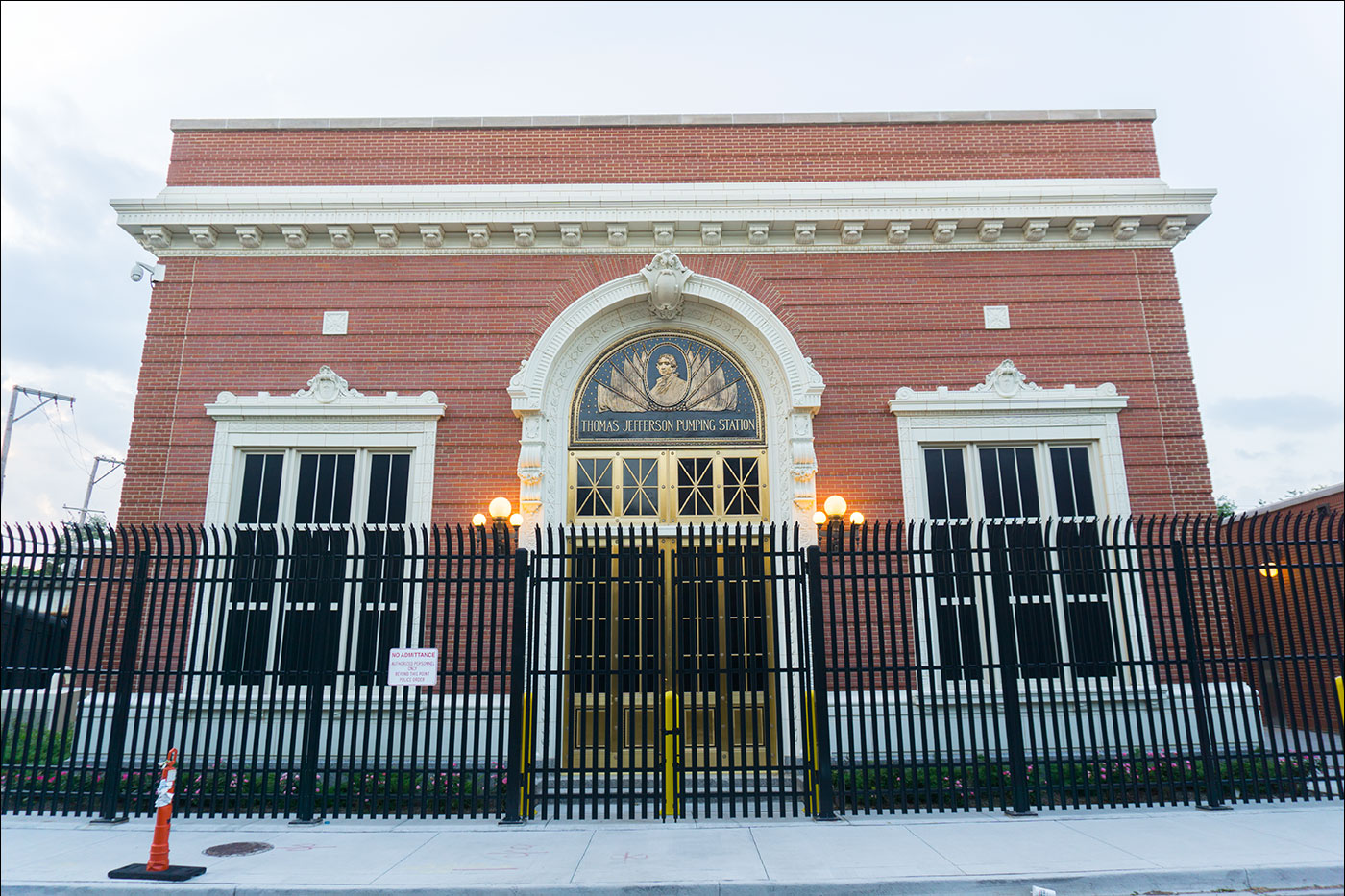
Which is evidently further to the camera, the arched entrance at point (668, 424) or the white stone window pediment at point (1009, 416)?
the white stone window pediment at point (1009, 416)

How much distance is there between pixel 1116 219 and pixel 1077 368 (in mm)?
2424

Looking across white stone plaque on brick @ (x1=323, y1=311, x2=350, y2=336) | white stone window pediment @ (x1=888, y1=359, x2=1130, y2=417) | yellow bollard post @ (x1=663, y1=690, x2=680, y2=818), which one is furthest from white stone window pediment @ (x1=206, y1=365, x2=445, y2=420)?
white stone window pediment @ (x1=888, y1=359, x2=1130, y2=417)

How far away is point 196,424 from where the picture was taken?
11.3m

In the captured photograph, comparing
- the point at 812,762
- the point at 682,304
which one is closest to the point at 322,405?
the point at 682,304

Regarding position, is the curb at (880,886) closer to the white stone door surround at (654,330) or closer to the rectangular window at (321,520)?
the rectangular window at (321,520)

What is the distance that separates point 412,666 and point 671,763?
2.80 meters

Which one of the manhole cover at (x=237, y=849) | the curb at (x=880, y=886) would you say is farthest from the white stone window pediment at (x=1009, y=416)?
the manhole cover at (x=237, y=849)

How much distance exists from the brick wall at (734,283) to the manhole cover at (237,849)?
482cm

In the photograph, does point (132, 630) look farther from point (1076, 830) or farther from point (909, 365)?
point (909, 365)

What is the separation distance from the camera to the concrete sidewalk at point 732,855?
5.82 metres

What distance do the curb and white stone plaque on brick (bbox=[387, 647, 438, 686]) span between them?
2.17 meters

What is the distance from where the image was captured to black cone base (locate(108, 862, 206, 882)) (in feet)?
19.8

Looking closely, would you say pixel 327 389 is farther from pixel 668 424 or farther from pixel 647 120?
pixel 647 120

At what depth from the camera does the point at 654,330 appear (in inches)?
477
